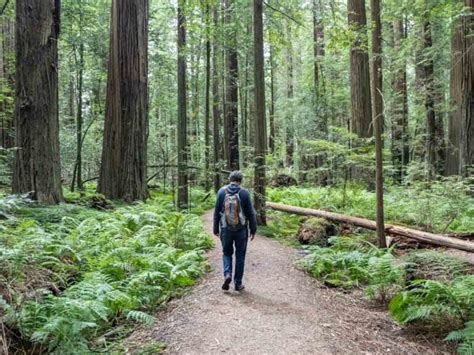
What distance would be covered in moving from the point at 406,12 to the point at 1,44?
1591 centimetres

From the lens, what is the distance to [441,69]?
758 inches

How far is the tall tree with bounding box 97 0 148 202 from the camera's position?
1036 centimetres

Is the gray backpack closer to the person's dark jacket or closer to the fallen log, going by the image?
the person's dark jacket

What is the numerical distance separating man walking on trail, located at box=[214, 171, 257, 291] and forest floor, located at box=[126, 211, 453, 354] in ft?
1.02

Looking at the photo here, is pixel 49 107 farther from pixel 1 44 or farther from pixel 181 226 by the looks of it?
pixel 1 44

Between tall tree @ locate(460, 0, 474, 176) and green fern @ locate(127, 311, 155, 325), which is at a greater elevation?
tall tree @ locate(460, 0, 474, 176)

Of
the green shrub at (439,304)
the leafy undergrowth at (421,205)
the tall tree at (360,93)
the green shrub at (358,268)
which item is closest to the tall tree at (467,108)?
the leafy undergrowth at (421,205)

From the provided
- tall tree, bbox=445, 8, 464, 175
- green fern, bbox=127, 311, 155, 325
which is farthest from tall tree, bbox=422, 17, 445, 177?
green fern, bbox=127, 311, 155, 325

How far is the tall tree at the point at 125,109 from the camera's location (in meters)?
10.4

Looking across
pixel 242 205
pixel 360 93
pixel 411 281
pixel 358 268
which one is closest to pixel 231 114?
A: pixel 360 93

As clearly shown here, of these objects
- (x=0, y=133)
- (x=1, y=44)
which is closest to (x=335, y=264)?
(x=0, y=133)

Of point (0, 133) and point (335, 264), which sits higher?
point (0, 133)

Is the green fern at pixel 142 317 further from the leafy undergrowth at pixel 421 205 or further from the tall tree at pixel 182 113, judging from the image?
the tall tree at pixel 182 113

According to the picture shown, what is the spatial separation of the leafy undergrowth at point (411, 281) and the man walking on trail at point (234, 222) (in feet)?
5.96
